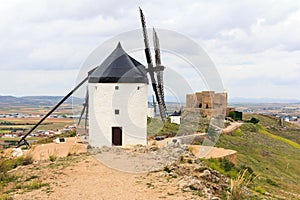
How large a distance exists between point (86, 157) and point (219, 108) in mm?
35854

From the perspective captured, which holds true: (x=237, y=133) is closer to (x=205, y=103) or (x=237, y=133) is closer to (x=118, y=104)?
(x=205, y=103)

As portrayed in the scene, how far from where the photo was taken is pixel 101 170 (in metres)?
13.5

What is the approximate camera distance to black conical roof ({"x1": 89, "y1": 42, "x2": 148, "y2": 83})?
18.2m

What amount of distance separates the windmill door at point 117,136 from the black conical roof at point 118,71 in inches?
82.8

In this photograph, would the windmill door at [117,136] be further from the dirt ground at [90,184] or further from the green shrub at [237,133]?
the green shrub at [237,133]

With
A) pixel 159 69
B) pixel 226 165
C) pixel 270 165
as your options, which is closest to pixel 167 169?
pixel 226 165

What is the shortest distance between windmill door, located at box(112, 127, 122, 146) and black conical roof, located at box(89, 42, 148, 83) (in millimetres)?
2102

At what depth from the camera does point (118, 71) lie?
60.0ft

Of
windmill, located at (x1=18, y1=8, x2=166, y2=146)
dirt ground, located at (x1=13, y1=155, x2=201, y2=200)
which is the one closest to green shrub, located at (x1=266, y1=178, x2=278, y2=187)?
windmill, located at (x1=18, y1=8, x2=166, y2=146)

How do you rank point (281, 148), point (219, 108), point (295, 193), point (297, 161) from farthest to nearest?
point (219, 108), point (281, 148), point (297, 161), point (295, 193)

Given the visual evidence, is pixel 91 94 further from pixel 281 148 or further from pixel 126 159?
pixel 281 148

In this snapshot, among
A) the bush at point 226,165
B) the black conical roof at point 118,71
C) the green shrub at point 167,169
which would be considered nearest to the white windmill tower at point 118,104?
the black conical roof at point 118,71

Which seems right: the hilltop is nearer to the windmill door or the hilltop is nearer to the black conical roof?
the windmill door

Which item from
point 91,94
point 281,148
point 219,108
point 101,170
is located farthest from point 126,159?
point 219,108
